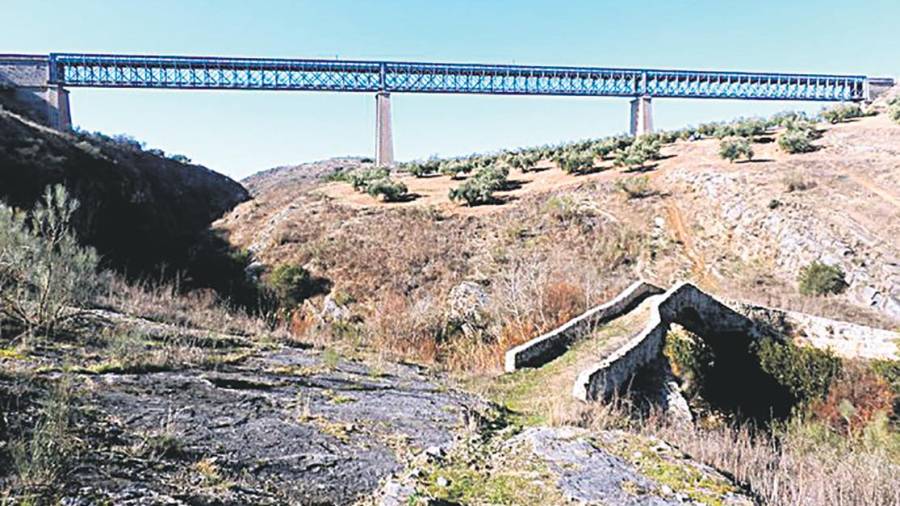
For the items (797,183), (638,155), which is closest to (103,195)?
(638,155)

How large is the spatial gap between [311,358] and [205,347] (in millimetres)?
1433

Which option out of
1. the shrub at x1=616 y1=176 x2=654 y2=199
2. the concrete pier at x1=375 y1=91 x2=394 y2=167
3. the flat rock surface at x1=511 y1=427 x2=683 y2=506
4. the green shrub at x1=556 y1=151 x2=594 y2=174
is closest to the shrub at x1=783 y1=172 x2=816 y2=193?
the shrub at x1=616 y1=176 x2=654 y2=199

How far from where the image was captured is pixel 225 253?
80.3 ft

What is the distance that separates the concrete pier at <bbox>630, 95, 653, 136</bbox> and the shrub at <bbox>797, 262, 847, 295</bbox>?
3012cm

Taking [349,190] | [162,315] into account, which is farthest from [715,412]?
[349,190]

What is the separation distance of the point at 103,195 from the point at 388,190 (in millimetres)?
12691

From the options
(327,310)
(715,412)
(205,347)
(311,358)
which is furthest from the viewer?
(327,310)

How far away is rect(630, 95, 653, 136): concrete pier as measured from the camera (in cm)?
4572

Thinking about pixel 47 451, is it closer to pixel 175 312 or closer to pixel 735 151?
pixel 175 312

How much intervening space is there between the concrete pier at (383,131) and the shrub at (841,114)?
29.3 metres

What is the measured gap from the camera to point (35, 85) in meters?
38.8

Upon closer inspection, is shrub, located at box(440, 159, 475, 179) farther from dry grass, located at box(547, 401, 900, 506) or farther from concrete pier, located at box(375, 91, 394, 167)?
dry grass, located at box(547, 401, 900, 506)

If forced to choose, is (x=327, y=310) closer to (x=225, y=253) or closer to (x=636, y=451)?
(x=225, y=253)

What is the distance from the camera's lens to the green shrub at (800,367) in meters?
11.8
